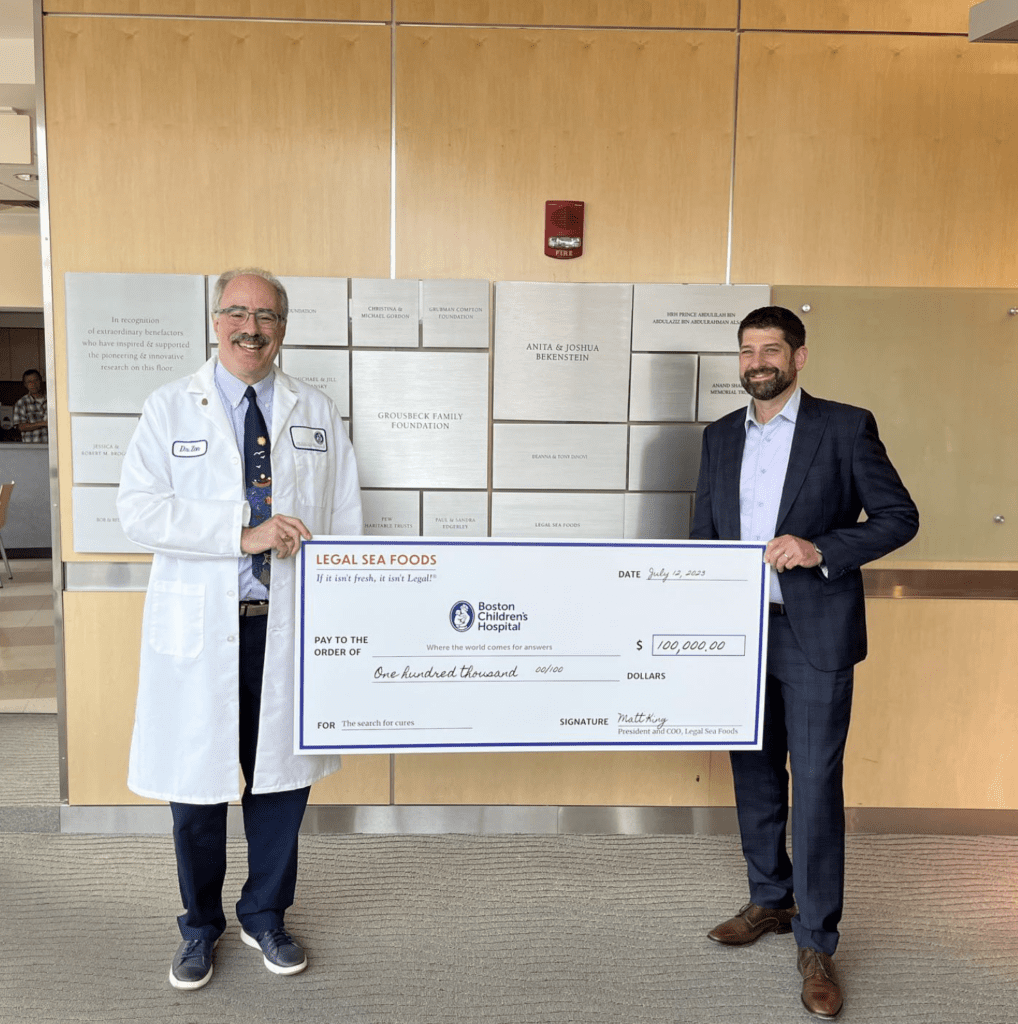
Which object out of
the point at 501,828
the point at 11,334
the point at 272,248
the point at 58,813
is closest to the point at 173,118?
the point at 272,248

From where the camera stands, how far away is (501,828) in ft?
11.7

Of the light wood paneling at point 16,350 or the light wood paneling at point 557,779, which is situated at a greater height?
the light wood paneling at point 16,350

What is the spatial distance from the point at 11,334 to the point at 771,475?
572 inches

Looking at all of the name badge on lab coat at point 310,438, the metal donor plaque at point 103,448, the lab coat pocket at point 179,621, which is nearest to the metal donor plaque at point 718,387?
the name badge on lab coat at point 310,438

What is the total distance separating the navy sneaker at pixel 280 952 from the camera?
2.59m

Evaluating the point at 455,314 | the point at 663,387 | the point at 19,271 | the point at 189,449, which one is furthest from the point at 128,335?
the point at 19,271

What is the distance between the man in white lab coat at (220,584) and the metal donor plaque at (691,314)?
1.40m

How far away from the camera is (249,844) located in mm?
2654

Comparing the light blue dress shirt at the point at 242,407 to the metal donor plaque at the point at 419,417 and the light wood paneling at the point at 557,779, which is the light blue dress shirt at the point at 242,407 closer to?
the metal donor plaque at the point at 419,417

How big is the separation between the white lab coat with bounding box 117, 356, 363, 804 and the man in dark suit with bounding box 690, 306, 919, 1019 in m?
1.37

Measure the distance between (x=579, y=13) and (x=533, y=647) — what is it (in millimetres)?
2260

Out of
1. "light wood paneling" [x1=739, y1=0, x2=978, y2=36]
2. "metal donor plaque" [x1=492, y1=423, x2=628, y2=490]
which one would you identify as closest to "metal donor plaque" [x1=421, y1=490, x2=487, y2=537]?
"metal donor plaque" [x1=492, y1=423, x2=628, y2=490]

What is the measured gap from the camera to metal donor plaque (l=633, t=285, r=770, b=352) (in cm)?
337

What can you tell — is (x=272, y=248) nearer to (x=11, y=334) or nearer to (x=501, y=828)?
(x=501, y=828)
